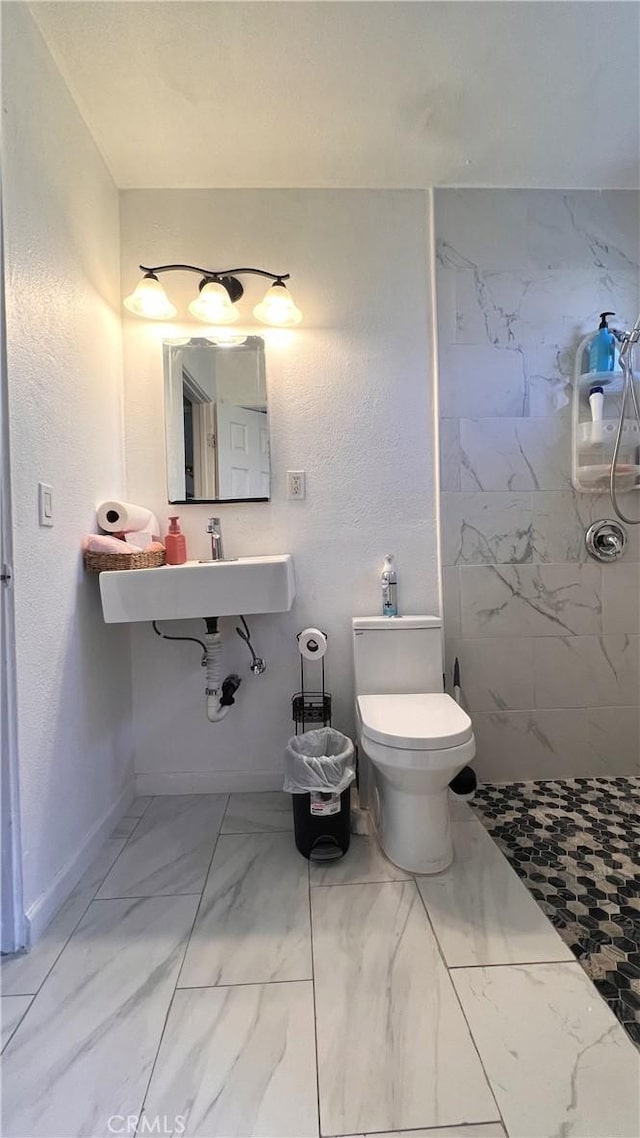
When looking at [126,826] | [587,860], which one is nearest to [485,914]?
[587,860]

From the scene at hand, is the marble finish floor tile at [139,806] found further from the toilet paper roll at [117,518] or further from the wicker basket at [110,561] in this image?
the toilet paper roll at [117,518]

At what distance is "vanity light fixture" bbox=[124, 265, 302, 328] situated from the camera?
64.7 inches

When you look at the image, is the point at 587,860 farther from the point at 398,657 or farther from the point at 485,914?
the point at 398,657

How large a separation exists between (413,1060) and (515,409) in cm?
191

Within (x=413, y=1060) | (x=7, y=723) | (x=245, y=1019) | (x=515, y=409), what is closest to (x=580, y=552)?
(x=515, y=409)

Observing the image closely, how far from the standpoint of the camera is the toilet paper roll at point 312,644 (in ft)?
5.39

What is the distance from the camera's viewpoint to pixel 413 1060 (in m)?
0.83

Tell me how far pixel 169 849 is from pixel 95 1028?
0.56 meters

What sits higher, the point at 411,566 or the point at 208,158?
Result: the point at 208,158

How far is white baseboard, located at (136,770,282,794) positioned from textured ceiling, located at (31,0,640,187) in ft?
7.47

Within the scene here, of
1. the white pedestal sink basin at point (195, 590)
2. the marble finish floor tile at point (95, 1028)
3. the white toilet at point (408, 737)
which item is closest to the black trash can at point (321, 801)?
the white toilet at point (408, 737)

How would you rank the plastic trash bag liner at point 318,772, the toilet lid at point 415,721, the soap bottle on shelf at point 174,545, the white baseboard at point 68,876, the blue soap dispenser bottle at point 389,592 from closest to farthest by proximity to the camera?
the white baseboard at point 68,876
the toilet lid at point 415,721
the plastic trash bag liner at point 318,772
the soap bottle on shelf at point 174,545
the blue soap dispenser bottle at point 389,592

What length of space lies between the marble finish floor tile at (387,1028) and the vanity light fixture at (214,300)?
1922 mm

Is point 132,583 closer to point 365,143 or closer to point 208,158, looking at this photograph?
point 208,158
